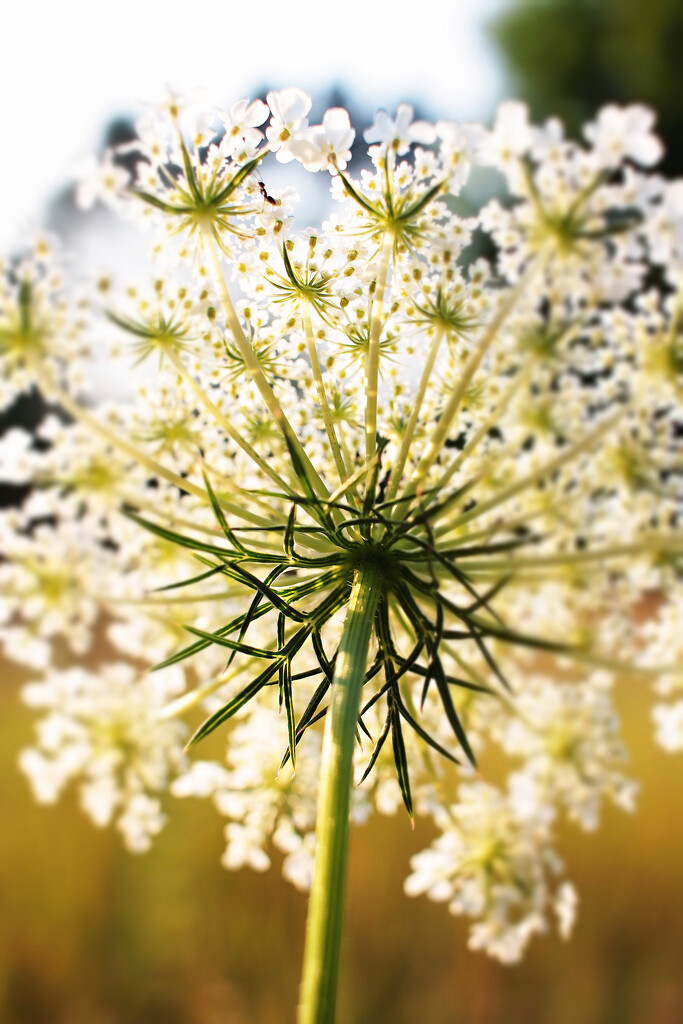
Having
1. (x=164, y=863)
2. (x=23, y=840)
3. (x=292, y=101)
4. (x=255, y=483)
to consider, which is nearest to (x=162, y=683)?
(x=255, y=483)

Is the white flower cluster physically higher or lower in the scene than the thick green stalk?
higher

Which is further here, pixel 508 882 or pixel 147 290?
pixel 508 882

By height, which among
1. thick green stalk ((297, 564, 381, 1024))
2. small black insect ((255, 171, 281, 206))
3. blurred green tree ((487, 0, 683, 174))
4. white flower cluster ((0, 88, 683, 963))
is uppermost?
blurred green tree ((487, 0, 683, 174))

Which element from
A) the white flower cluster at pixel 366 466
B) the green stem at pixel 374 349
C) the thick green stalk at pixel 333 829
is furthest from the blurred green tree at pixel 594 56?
the thick green stalk at pixel 333 829

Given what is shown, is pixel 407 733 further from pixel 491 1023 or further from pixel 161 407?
pixel 491 1023

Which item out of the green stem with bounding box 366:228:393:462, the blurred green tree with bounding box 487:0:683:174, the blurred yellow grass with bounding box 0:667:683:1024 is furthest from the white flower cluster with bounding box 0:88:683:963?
the blurred green tree with bounding box 487:0:683:174

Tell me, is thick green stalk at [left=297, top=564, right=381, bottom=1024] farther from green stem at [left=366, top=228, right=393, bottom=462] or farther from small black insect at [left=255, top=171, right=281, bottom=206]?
small black insect at [left=255, top=171, right=281, bottom=206]

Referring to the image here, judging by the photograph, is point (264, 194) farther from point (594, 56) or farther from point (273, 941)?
point (594, 56)
